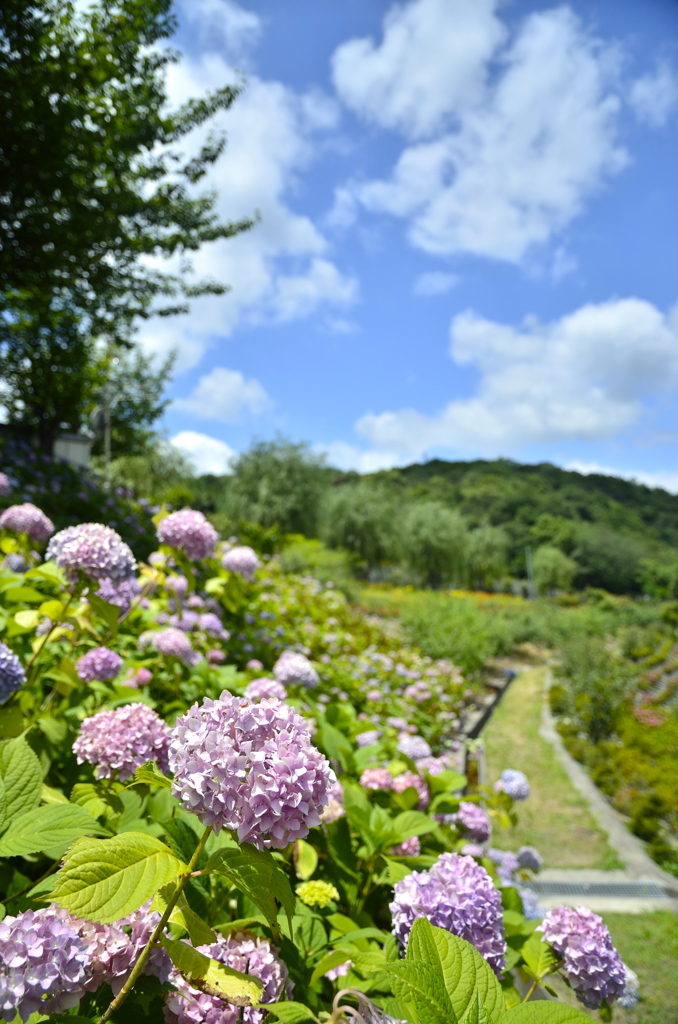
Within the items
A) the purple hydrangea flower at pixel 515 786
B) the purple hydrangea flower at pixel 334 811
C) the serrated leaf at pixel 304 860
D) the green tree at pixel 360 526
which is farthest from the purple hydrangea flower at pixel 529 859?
the green tree at pixel 360 526

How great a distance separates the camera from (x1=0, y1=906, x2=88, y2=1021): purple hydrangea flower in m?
0.60

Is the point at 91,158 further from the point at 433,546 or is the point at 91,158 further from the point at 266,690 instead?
the point at 433,546

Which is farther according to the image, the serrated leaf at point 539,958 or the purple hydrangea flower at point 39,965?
the serrated leaf at point 539,958

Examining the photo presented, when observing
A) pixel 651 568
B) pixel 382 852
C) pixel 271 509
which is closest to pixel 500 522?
pixel 651 568

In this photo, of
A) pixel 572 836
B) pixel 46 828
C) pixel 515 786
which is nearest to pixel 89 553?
pixel 46 828

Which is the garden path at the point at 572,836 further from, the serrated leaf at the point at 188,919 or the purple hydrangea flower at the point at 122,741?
the serrated leaf at the point at 188,919

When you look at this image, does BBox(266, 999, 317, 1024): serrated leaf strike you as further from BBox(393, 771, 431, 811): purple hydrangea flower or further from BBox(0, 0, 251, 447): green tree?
BBox(0, 0, 251, 447): green tree

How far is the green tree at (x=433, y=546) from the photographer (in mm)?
24531

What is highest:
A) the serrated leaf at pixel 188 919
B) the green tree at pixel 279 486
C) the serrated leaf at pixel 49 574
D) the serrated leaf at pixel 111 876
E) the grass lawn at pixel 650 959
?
the green tree at pixel 279 486

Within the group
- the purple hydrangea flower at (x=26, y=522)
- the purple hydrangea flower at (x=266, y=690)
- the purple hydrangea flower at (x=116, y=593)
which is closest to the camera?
the purple hydrangea flower at (x=266, y=690)

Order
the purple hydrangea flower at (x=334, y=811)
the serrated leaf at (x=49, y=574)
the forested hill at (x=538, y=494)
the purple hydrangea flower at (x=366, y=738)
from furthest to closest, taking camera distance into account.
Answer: the forested hill at (x=538, y=494) < the purple hydrangea flower at (x=366, y=738) < the serrated leaf at (x=49, y=574) < the purple hydrangea flower at (x=334, y=811)

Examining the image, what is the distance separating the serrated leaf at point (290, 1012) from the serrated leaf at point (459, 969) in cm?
21

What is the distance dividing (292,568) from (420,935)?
37.3ft

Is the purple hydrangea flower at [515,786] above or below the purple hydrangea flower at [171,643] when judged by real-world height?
below
